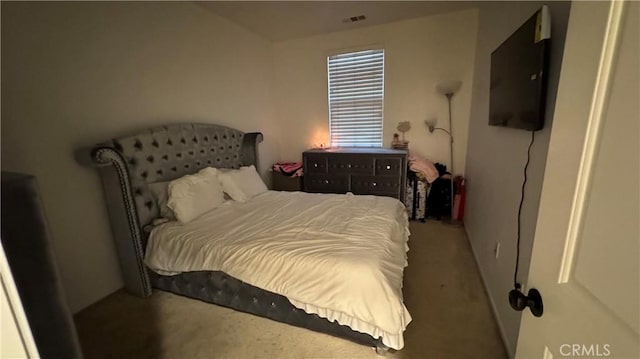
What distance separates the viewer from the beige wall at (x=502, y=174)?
4.15 feet

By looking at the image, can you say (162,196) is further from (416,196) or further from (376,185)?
(416,196)

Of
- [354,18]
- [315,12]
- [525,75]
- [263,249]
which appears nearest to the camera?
[525,75]

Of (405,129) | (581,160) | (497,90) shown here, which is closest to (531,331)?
(581,160)

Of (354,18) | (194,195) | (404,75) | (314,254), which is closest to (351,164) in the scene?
(404,75)

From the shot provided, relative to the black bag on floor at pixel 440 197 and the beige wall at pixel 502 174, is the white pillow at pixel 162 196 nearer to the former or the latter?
the beige wall at pixel 502 174

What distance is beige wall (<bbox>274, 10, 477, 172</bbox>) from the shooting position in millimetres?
3354

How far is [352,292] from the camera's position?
4.81 feet

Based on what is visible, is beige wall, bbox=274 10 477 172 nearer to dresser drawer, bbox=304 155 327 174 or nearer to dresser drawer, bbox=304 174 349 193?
dresser drawer, bbox=304 155 327 174

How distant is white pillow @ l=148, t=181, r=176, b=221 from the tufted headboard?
0.12 ft

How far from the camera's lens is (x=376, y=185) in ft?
11.5

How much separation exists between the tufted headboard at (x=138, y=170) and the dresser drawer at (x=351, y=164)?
5.16 ft

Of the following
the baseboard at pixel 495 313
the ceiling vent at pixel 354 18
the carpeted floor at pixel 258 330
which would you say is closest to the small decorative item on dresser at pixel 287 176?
the ceiling vent at pixel 354 18

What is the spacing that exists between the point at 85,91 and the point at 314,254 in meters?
2.01

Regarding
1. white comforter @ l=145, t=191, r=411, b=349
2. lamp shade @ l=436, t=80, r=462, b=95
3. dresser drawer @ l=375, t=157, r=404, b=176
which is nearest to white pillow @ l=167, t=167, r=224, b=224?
white comforter @ l=145, t=191, r=411, b=349
